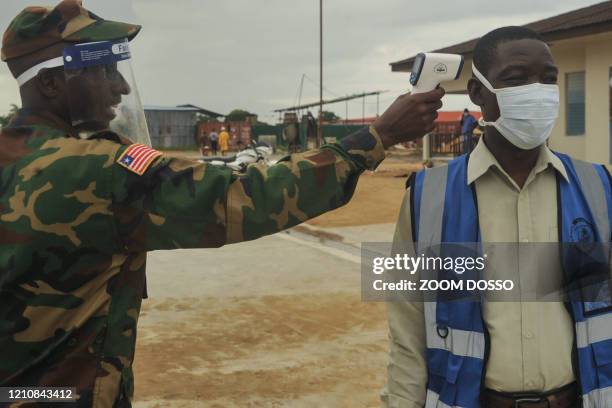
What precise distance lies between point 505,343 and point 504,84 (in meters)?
0.93

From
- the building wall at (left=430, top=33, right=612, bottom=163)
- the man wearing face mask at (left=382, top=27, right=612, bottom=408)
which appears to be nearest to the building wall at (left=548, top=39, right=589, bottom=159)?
the building wall at (left=430, top=33, right=612, bottom=163)

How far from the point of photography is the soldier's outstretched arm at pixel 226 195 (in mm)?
1699

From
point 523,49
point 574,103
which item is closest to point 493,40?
point 523,49

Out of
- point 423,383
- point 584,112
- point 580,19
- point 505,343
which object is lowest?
point 423,383

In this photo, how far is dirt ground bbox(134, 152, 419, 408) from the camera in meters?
4.28

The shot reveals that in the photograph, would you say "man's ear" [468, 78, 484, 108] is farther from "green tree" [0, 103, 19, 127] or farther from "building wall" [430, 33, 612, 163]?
"building wall" [430, 33, 612, 163]

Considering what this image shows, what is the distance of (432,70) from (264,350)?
366 centimetres

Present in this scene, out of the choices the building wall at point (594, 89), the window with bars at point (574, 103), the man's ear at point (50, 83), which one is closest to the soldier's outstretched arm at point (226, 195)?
the man's ear at point (50, 83)

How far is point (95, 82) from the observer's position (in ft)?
6.31

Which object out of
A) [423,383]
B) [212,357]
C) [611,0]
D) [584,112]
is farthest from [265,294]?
[611,0]

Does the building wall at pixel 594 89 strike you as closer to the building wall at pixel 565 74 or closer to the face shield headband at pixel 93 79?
the building wall at pixel 565 74

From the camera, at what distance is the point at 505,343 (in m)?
2.04

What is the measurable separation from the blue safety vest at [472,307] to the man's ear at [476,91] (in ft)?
1.09

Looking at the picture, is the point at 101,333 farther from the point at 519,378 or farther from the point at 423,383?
the point at 519,378
